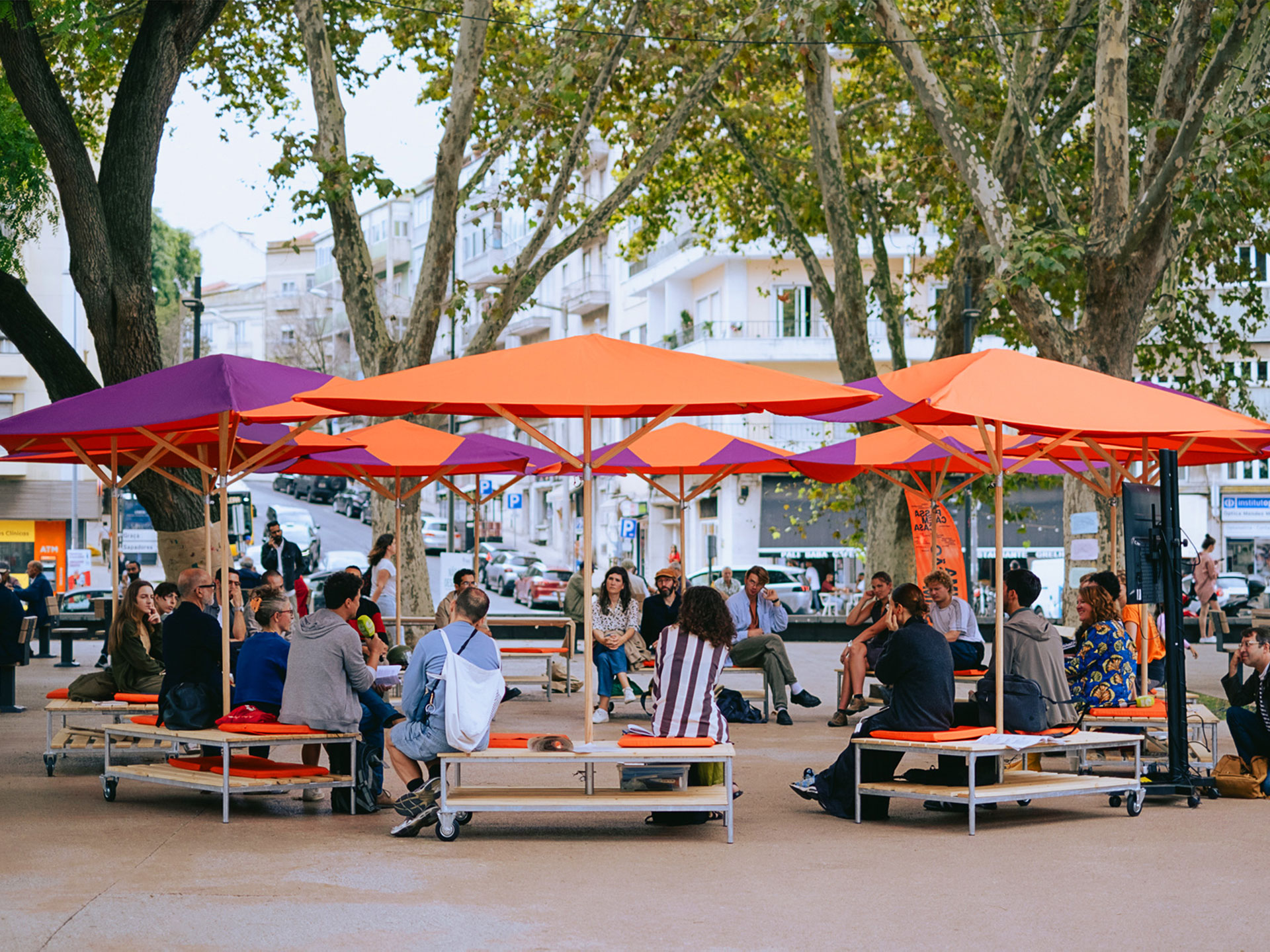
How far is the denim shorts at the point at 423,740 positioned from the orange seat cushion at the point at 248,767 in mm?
974

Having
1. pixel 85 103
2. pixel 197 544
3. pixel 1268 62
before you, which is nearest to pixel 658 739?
pixel 197 544

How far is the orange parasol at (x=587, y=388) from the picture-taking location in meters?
8.63

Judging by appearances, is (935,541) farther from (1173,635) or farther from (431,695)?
(431,695)

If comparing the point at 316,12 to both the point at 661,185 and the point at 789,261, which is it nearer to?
the point at 661,185

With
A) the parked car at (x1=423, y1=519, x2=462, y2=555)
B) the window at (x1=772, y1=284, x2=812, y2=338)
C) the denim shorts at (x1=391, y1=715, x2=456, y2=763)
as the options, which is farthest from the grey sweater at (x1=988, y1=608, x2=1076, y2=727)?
the parked car at (x1=423, y1=519, x2=462, y2=555)

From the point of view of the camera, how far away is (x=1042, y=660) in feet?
33.6

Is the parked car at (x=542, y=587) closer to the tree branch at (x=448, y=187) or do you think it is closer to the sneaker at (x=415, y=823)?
the tree branch at (x=448, y=187)

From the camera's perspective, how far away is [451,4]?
890 inches

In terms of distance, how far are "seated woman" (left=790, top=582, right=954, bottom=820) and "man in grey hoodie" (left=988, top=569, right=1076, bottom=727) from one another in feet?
3.09

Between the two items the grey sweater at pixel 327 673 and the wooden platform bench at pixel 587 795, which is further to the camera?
the grey sweater at pixel 327 673

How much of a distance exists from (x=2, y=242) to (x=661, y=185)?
1127 cm

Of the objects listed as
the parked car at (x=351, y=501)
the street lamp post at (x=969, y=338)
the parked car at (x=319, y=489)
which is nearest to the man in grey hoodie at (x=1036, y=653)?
the street lamp post at (x=969, y=338)

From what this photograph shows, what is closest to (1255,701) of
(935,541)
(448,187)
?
(935,541)

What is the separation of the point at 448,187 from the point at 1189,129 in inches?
355
